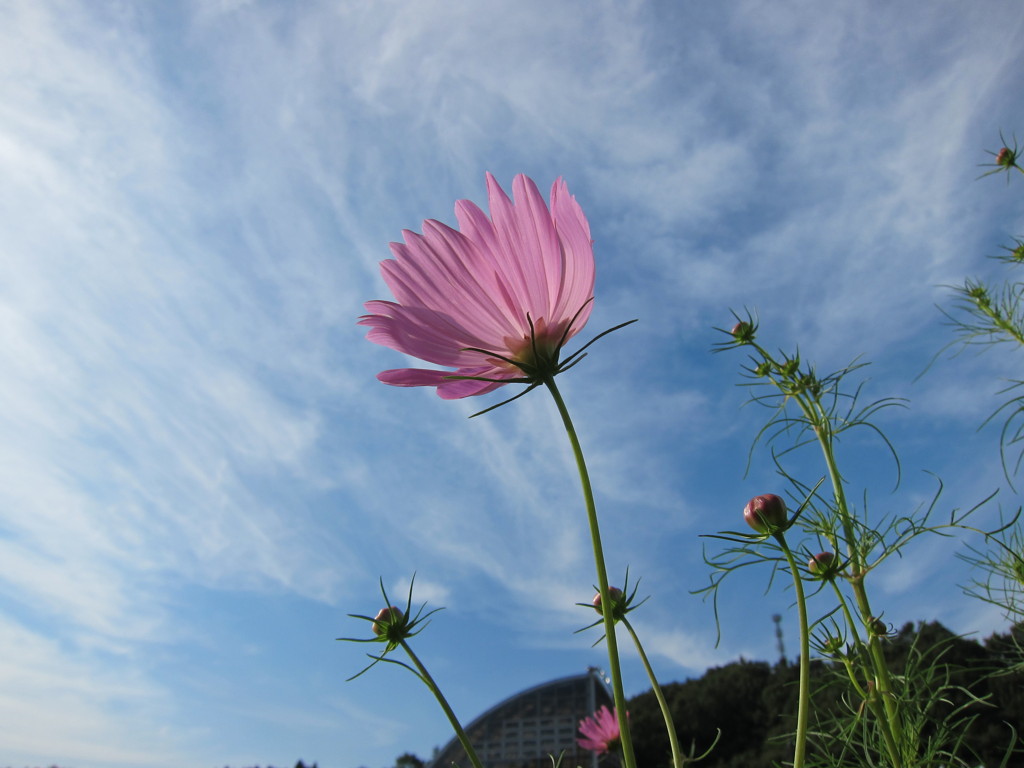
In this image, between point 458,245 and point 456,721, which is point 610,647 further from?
point 458,245

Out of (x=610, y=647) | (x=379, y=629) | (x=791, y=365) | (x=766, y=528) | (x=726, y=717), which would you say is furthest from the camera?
(x=726, y=717)

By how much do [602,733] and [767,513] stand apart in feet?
6.93

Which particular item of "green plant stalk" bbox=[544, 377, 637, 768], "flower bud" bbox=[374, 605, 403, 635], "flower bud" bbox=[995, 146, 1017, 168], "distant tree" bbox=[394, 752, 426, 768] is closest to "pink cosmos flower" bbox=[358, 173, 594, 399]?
"green plant stalk" bbox=[544, 377, 637, 768]

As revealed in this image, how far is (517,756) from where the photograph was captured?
8.51 m

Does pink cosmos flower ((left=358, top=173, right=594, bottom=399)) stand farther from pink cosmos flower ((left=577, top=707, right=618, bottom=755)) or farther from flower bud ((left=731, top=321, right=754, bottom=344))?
pink cosmos flower ((left=577, top=707, right=618, bottom=755))

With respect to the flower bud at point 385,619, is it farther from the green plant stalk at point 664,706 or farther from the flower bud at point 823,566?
the flower bud at point 823,566

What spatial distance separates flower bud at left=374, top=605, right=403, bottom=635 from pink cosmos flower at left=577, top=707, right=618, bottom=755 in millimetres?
1807

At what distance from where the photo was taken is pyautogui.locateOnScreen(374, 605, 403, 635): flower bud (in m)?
0.66

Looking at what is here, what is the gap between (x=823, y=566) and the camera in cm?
74

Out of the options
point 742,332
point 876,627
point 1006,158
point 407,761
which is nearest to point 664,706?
point 876,627

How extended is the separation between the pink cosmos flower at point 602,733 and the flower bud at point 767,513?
1.96 metres

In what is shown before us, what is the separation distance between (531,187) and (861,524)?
749 millimetres

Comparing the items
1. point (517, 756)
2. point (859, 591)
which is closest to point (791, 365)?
point (859, 591)

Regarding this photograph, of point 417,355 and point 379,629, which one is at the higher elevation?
point 417,355
